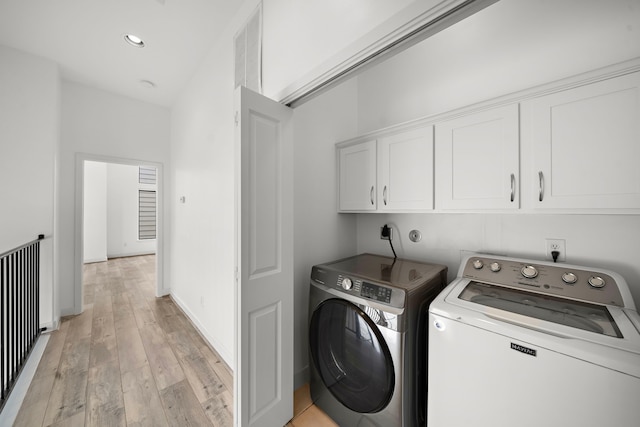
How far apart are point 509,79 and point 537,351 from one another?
1.56 m

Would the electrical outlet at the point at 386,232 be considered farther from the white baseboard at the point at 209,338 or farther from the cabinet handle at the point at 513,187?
the white baseboard at the point at 209,338

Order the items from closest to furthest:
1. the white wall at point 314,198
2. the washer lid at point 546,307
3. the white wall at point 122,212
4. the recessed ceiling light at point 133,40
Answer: the washer lid at point 546,307
the white wall at point 314,198
the recessed ceiling light at point 133,40
the white wall at point 122,212

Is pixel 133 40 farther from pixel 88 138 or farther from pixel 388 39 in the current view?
pixel 388 39

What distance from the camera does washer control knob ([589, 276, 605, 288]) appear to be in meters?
1.08

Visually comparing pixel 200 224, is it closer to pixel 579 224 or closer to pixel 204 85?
pixel 204 85

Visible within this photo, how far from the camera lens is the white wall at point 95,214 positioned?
18.7 feet

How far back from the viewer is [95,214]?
5840 mm

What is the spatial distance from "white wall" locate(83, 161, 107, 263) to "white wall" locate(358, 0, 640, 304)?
7.11 meters

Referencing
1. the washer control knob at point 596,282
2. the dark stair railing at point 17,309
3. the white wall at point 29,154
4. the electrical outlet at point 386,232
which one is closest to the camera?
the washer control knob at point 596,282

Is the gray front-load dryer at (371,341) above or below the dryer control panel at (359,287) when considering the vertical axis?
below

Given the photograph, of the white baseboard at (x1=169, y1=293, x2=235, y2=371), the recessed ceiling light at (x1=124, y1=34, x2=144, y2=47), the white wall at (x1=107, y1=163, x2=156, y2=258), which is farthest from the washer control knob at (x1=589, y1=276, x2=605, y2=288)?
the white wall at (x1=107, y1=163, x2=156, y2=258)

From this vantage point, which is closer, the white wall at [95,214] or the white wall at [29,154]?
the white wall at [29,154]

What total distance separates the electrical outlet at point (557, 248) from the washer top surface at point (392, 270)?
563mm

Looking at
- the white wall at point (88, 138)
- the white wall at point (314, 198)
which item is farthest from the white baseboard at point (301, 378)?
the white wall at point (88, 138)
